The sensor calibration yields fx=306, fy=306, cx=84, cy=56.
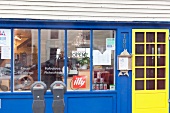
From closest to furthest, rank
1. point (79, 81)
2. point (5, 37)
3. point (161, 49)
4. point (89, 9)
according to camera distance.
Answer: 1. point (5, 37)
2. point (89, 9)
3. point (79, 81)
4. point (161, 49)

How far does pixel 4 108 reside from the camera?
22.3 ft

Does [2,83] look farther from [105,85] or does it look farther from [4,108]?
[105,85]

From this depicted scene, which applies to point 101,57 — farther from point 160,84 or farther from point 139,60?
point 160,84

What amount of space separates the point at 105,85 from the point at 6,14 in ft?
9.09

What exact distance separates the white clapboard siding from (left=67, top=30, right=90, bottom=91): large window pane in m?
0.43

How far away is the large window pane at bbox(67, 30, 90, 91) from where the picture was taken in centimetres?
704

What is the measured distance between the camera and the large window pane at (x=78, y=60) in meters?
7.04

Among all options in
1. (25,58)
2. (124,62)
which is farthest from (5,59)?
(124,62)

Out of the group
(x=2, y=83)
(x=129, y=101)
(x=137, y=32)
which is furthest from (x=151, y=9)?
(x=2, y=83)

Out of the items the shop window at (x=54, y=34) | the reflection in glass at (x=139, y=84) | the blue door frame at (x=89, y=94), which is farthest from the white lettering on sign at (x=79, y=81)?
the reflection in glass at (x=139, y=84)

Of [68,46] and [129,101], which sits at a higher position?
[68,46]

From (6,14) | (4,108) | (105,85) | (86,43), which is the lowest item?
(4,108)

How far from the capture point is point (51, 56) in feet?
23.0

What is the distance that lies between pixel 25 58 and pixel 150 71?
292cm
